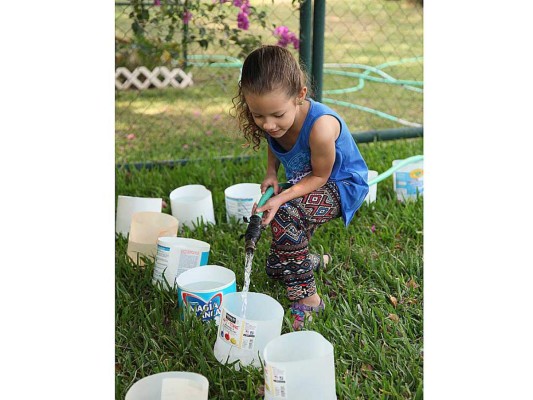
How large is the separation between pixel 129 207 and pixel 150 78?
257cm

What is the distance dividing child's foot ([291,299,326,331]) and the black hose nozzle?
328 mm

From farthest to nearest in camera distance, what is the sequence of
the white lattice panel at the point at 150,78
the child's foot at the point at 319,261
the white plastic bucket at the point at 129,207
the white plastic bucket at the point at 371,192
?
the white lattice panel at the point at 150,78
the white plastic bucket at the point at 371,192
the white plastic bucket at the point at 129,207
the child's foot at the point at 319,261

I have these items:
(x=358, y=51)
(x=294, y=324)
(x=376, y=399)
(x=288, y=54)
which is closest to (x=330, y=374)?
(x=376, y=399)

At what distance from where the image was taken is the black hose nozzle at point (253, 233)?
6.74 ft

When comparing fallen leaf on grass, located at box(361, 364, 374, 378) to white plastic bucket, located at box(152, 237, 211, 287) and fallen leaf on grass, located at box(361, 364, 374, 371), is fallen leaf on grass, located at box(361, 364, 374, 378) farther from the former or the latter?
white plastic bucket, located at box(152, 237, 211, 287)

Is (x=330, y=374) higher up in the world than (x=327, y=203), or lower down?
lower down

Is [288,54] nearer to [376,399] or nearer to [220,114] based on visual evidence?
[376,399]

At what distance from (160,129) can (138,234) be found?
1.94 m

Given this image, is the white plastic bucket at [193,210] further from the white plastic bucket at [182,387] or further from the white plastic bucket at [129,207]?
the white plastic bucket at [182,387]

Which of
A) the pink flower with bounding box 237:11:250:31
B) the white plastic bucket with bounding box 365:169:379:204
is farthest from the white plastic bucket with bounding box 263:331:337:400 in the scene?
the pink flower with bounding box 237:11:250:31

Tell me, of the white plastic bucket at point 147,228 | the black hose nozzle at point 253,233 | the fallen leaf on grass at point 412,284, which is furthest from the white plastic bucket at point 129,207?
the fallen leaf on grass at point 412,284

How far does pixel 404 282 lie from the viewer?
2.47 meters

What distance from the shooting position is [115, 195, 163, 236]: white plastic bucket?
290 centimetres

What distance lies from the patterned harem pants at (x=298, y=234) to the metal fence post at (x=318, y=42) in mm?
1387
